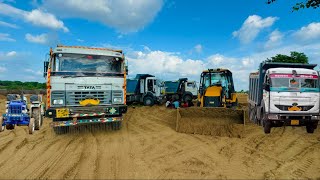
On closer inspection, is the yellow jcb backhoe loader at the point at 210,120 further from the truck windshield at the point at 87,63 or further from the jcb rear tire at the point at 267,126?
the truck windshield at the point at 87,63

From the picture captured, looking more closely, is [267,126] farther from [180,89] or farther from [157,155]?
[180,89]

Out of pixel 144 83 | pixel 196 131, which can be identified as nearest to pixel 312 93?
pixel 196 131

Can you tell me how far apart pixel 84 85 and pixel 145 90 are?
1629 cm

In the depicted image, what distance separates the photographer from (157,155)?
8.36 m

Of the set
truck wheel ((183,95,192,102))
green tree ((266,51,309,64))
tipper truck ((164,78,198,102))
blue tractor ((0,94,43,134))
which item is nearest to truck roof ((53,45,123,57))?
blue tractor ((0,94,43,134))

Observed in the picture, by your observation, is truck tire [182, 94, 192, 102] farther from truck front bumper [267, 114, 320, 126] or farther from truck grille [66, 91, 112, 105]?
truck grille [66, 91, 112, 105]

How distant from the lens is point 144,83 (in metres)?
27.4

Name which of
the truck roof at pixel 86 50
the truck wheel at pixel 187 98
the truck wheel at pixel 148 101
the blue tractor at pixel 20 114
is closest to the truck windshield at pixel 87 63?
the truck roof at pixel 86 50

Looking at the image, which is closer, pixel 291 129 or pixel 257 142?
pixel 257 142

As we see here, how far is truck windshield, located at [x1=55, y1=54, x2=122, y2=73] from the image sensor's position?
11008mm

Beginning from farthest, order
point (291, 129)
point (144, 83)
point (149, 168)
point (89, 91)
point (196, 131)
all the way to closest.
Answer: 1. point (144, 83)
2. point (291, 129)
3. point (196, 131)
4. point (89, 91)
5. point (149, 168)

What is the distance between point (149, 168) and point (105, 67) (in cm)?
564

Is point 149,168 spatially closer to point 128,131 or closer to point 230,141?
point 230,141

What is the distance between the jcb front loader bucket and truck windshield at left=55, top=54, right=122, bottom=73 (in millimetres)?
3350
